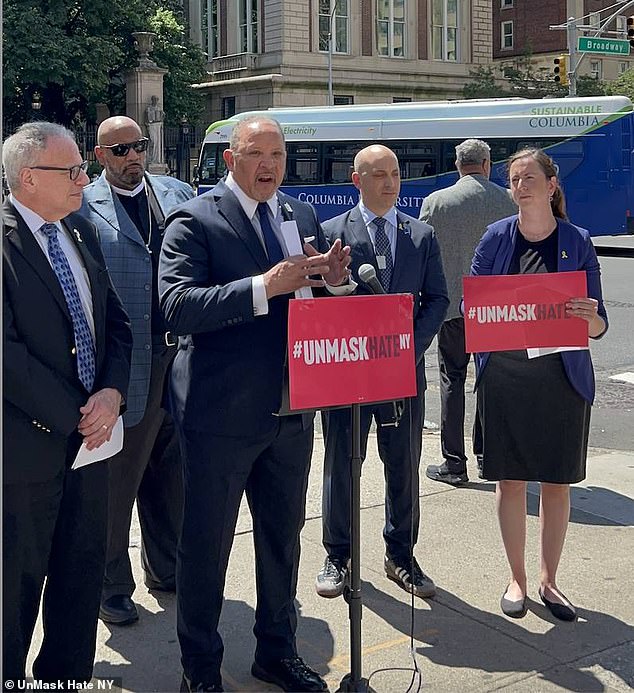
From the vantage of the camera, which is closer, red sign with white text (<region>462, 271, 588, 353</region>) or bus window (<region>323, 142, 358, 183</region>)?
red sign with white text (<region>462, 271, 588, 353</region>)

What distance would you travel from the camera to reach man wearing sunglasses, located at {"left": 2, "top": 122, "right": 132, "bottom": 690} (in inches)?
128

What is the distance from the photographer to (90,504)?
3516 mm

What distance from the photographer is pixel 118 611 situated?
439cm

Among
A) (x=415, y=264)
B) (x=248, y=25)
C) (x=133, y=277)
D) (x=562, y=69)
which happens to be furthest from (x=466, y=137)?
(x=248, y=25)

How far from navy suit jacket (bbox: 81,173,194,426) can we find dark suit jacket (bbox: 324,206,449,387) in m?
0.97

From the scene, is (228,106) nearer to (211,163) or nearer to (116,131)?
(211,163)

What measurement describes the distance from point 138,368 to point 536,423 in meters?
1.86

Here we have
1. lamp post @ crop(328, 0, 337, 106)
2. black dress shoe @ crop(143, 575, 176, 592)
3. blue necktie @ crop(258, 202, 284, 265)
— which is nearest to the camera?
blue necktie @ crop(258, 202, 284, 265)

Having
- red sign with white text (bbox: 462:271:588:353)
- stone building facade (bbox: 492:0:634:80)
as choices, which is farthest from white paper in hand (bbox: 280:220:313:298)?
stone building facade (bbox: 492:0:634:80)

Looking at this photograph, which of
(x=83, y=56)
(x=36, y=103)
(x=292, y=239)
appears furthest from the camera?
(x=36, y=103)

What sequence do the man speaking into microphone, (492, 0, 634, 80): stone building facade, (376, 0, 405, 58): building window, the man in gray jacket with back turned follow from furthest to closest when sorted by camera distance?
(492, 0, 634, 80): stone building facade
(376, 0, 405, 58): building window
the man in gray jacket with back turned
the man speaking into microphone

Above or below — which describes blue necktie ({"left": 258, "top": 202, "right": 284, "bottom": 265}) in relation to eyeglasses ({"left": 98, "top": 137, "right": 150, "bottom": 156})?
below

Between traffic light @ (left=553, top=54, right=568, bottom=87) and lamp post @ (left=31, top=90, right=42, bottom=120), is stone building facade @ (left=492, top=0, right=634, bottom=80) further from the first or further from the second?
traffic light @ (left=553, top=54, right=568, bottom=87)

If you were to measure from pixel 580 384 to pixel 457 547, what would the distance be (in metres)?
1.30
